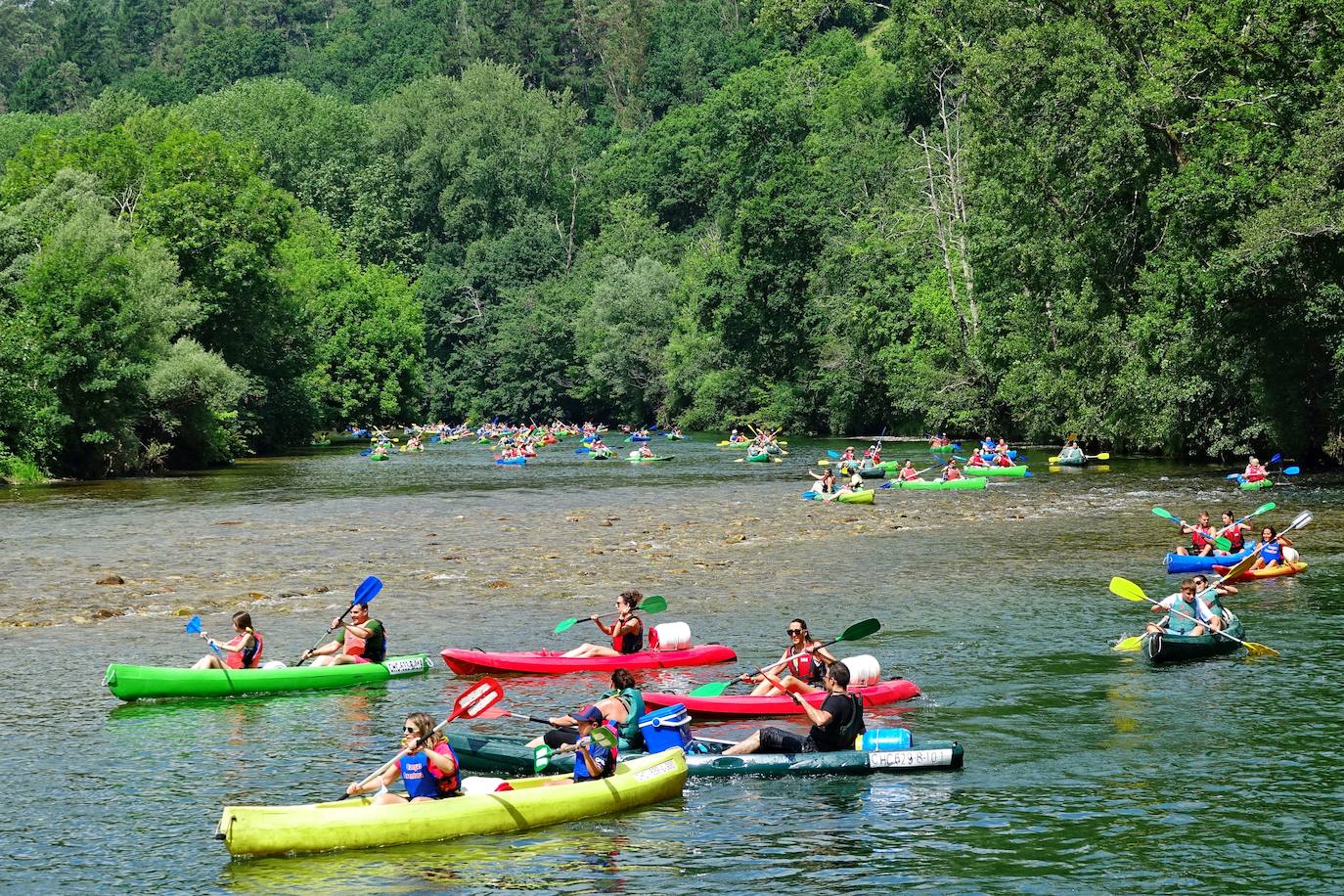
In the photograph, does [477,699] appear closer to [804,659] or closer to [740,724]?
[740,724]

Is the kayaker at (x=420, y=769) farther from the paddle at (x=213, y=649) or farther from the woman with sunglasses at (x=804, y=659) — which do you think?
the paddle at (x=213, y=649)

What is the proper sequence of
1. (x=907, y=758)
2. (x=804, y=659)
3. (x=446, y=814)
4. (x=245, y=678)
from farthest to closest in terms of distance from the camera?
1. (x=245, y=678)
2. (x=804, y=659)
3. (x=907, y=758)
4. (x=446, y=814)

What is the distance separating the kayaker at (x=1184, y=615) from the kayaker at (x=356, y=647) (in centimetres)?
1028

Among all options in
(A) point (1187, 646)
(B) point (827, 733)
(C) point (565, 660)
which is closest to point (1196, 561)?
(A) point (1187, 646)

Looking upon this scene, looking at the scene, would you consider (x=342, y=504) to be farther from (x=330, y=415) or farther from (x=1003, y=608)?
(x=330, y=415)

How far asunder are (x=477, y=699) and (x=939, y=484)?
101 ft

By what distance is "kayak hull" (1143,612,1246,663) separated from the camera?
19766 mm

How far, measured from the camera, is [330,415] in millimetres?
89000

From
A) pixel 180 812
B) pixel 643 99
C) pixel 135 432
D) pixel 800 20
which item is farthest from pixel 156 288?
pixel 643 99

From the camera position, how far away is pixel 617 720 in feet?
50.3

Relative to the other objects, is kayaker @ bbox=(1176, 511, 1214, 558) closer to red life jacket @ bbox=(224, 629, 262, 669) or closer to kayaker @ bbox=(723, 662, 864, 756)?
kayaker @ bbox=(723, 662, 864, 756)

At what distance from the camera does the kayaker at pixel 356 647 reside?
19.4 meters

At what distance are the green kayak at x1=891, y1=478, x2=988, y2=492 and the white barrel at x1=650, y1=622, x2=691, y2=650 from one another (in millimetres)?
24970

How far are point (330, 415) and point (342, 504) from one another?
47820mm
